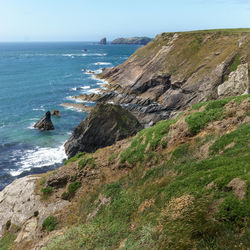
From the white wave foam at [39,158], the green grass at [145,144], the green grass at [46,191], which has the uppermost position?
the green grass at [145,144]

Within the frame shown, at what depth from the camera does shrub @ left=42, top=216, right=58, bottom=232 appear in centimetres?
1699

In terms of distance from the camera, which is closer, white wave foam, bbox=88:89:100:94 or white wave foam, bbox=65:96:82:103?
white wave foam, bbox=65:96:82:103

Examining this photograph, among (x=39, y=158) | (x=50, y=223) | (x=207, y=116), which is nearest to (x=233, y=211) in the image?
(x=207, y=116)

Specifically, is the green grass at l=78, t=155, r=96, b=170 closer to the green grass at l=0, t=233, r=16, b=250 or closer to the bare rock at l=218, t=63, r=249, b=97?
the green grass at l=0, t=233, r=16, b=250

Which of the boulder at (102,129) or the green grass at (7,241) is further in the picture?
the boulder at (102,129)

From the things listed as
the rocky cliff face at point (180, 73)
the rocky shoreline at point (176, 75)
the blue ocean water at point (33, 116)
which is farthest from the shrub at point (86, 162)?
the rocky cliff face at point (180, 73)

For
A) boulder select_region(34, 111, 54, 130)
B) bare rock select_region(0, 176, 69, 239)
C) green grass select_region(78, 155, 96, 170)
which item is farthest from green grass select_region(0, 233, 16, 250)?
boulder select_region(34, 111, 54, 130)

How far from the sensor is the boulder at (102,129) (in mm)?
39438

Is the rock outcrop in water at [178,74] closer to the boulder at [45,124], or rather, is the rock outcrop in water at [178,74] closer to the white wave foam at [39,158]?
the boulder at [45,124]

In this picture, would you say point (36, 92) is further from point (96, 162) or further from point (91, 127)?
point (96, 162)

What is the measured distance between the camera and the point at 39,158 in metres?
41.2

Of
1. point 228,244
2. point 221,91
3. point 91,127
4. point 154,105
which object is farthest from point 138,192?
point 154,105

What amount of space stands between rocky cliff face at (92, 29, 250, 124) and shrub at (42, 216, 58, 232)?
35052 mm

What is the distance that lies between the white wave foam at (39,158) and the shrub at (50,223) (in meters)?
22.0
